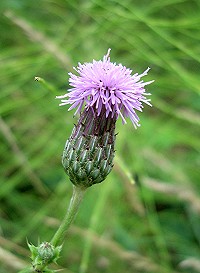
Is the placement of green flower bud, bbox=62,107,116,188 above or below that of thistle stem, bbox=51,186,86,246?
above

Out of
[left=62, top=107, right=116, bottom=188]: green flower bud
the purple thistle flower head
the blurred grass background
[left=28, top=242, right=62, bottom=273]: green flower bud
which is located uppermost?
the blurred grass background

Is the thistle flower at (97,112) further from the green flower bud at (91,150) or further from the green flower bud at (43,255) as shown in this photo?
the green flower bud at (43,255)

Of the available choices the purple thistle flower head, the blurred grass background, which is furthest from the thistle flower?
the blurred grass background

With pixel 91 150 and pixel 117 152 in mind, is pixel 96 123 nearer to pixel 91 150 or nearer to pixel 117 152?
pixel 91 150

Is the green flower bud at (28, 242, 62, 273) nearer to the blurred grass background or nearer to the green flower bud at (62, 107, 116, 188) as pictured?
the green flower bud at (62, 107, 116, 188)

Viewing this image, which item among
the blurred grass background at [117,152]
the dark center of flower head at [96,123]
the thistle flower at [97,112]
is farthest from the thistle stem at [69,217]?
the blurred grass background at [117,152]

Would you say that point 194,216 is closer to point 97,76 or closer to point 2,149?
point 2,149
